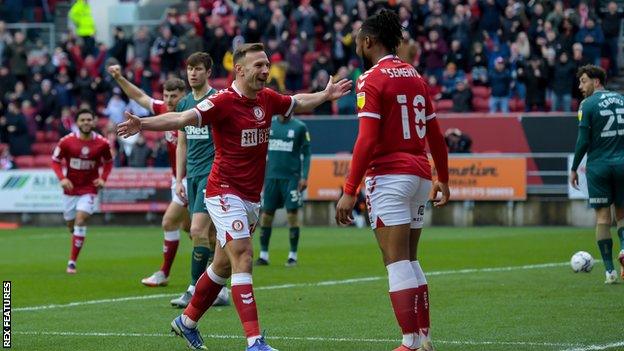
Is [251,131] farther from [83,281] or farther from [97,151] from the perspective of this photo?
[97,151]

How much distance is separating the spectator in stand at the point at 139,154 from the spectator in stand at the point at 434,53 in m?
7.60

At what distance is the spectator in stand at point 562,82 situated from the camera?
31372 millimetres

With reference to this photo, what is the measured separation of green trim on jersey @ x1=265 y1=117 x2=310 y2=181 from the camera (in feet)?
66.6

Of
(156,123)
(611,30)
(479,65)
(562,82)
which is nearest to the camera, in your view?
(156,123)

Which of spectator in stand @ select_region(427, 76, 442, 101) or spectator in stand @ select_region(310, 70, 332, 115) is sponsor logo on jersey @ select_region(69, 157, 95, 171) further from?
spectator in stand @ select_region(427, 76, 442, 101)

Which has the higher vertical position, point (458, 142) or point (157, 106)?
point (157, 106)

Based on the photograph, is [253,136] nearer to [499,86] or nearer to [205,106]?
[205,106]

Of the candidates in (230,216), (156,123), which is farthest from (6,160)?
(156,123)

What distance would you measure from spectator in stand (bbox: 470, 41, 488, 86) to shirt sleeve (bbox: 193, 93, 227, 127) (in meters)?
23.1

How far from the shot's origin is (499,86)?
3212 centimetres

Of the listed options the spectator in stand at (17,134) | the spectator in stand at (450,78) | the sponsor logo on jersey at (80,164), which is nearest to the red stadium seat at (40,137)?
the spectator in stand at (17,134)

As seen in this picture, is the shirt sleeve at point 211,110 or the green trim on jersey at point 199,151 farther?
the green trim on jersey at point 199,151

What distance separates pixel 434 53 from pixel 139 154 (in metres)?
8.11

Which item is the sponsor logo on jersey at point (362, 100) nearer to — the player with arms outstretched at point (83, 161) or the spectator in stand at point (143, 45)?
the player with arms outstretched at point (83, 161)
